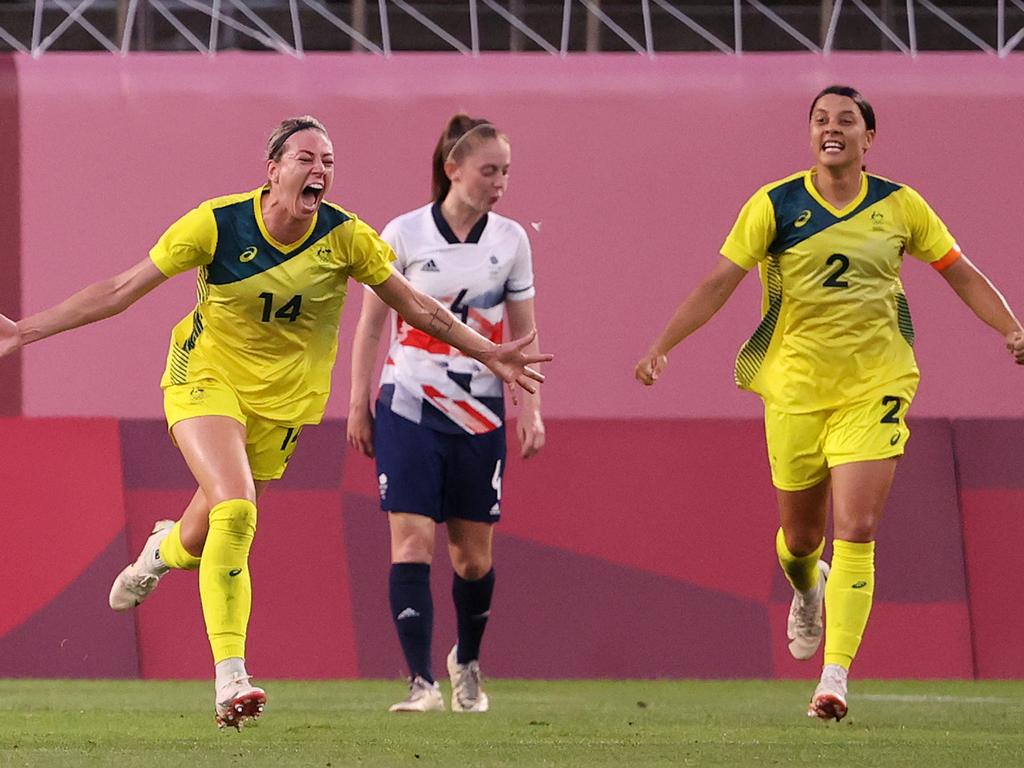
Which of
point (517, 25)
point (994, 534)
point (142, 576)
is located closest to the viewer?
point (142, 576)

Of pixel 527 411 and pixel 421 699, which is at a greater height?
pixel 527 411

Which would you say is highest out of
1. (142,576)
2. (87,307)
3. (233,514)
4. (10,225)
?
(10,225)

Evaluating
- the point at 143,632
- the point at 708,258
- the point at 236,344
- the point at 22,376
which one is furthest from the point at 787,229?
the point at 22,376

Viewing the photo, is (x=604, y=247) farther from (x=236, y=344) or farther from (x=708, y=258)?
(x=236, y=344)

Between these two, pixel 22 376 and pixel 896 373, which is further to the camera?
pixel 22 376

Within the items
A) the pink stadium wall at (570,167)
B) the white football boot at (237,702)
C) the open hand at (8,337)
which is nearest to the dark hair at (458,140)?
the open hand at (8,337)

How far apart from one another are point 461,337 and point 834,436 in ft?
4.96

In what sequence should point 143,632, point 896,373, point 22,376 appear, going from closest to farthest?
point 896,373, point 143,632, point 22,376

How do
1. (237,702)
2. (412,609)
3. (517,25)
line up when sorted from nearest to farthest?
1. (237,702)
2. (412,609)
3. (517,25)

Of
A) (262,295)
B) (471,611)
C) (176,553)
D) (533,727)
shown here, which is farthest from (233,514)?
(471,611)

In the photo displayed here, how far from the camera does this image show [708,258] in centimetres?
1229

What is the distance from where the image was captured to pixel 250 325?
638cm

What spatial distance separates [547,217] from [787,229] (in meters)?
5.39

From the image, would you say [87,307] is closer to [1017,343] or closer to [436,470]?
[436,470]
